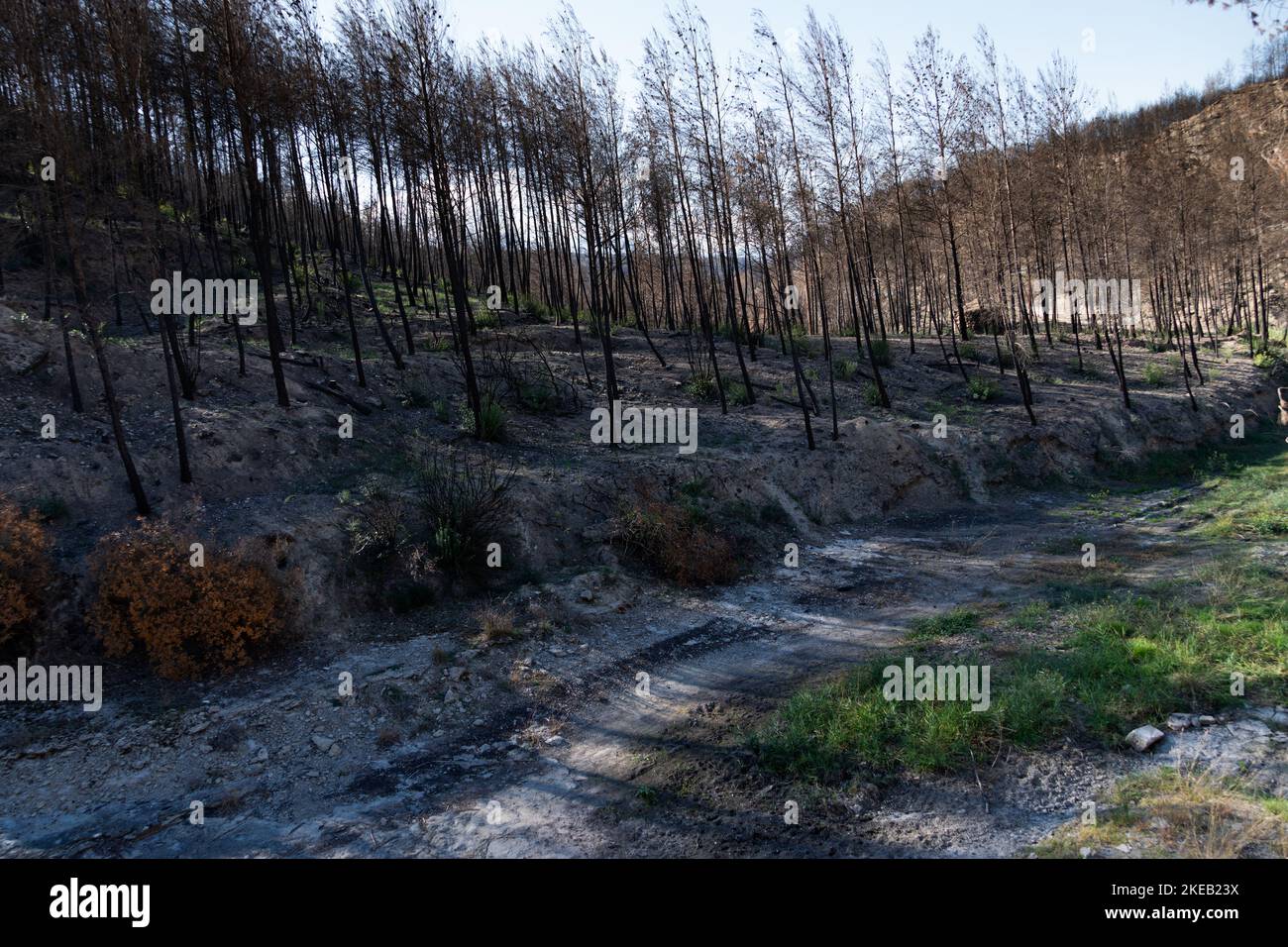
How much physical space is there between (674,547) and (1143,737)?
8088 millimetres

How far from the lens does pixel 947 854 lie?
559 centimetres

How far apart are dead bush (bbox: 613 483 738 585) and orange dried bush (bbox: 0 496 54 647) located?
28.0 ft

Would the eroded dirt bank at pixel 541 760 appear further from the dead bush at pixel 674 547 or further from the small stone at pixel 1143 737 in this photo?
the dead bush at pixel 674 547

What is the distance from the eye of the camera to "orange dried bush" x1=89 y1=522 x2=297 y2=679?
30.1ft

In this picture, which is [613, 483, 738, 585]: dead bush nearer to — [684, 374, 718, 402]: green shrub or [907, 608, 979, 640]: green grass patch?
[907, 608, 979, 640]: green grass patch

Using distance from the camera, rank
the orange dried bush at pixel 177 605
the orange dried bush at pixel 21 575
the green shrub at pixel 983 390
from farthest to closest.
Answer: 1. the green shrub at pixel 983 390
2. the orange dried bush at pixel 177 605
3. the orange dried bush at pixel 21 575

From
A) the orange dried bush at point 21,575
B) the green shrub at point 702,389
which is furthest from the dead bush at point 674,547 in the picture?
the green shrub at point 702,389

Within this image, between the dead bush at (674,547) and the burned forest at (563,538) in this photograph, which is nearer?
the burned forest at (563,538)

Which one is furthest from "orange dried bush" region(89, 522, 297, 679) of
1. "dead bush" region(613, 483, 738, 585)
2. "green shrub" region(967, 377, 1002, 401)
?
"green shrub" region(967, 377, 1002, 401)

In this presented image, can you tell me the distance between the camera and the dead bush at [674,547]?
44.1ft

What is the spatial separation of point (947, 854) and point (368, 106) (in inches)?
822

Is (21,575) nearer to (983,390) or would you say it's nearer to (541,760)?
(541,760)

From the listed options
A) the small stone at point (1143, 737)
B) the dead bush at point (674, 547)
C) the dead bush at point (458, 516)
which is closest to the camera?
the small stone at point (1143, 737)

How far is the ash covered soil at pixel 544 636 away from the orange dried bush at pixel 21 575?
1.19 ft
